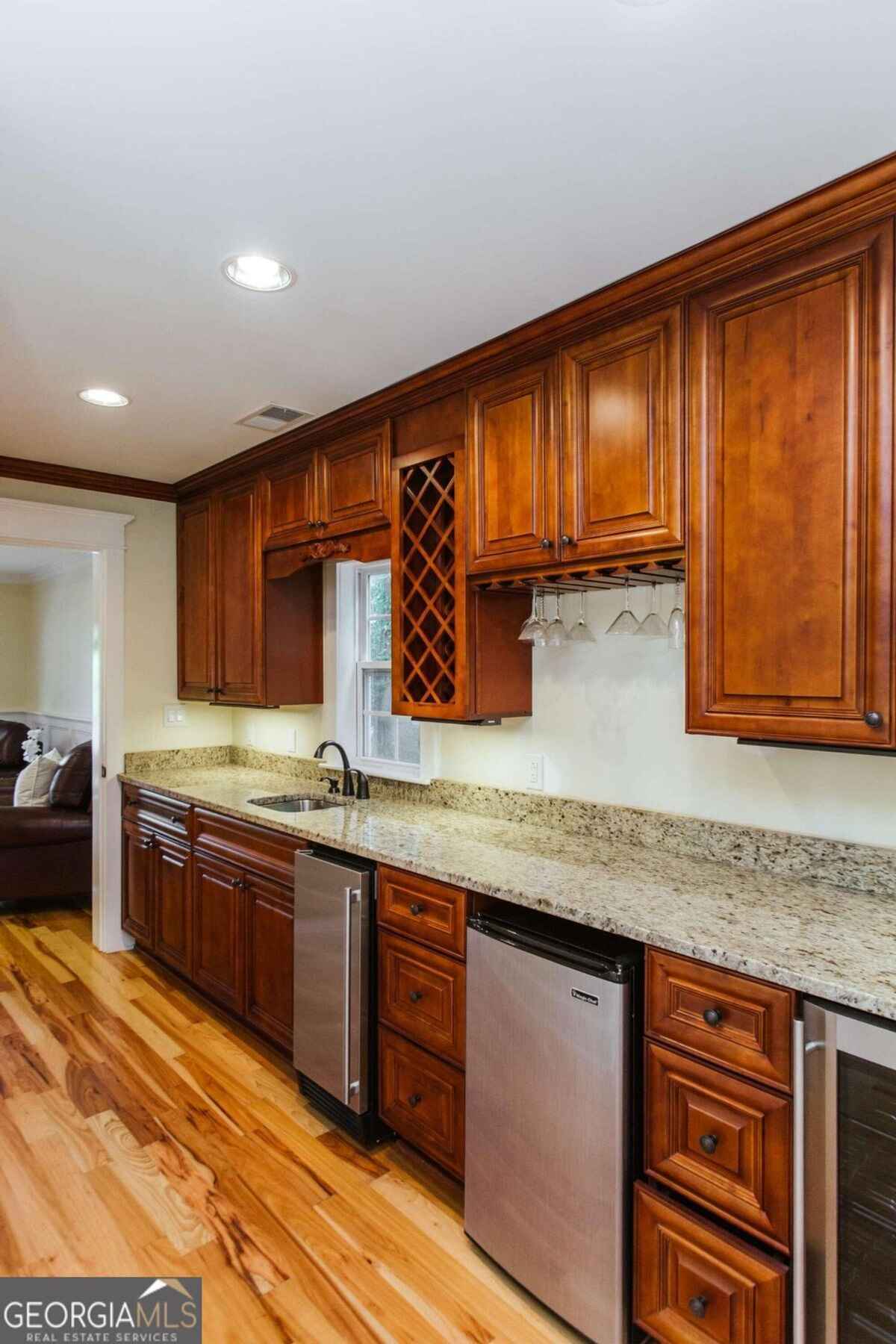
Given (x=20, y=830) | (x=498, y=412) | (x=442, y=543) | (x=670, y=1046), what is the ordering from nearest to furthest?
1. (x=670, y=1046)
2. (x=498, y=412)
3. (x=442, y=543)
4. (x=20, y=830)

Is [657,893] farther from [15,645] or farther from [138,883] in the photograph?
[15,645]

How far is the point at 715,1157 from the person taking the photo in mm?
1540

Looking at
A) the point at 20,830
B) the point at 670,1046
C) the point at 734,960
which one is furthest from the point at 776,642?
the point at 20,830

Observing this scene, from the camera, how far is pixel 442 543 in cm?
262

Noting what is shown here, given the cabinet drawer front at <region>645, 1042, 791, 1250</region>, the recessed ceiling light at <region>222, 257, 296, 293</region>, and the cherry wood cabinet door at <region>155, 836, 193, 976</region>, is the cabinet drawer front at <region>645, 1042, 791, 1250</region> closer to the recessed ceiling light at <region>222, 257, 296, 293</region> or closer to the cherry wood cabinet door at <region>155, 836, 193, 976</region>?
the recessed ceiling light at <region>222, 257, 296, 293</region>

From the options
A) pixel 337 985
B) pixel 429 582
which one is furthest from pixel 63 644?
pixel 337 985

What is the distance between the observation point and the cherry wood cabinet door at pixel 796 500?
1.61 meters

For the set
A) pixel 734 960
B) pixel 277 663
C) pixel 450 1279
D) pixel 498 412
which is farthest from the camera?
pixel 277 663

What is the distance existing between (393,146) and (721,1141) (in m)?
2.03

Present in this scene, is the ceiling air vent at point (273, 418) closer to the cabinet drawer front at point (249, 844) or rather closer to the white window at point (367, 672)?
the white window at point (367, 672)

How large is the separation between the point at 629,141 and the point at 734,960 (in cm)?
157

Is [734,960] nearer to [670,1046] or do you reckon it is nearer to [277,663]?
[670,1046]

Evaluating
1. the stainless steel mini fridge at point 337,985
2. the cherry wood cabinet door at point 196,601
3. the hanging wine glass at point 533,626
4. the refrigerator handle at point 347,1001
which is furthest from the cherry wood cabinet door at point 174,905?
the hanging wine glass at point 533,626

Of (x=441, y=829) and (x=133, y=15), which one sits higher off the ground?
(x=133, y=15)
